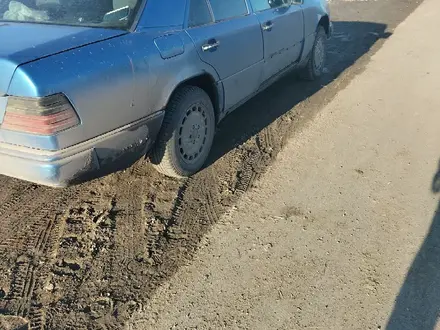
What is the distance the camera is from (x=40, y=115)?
273cm

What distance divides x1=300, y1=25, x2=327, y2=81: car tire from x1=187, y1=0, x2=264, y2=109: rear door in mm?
1748

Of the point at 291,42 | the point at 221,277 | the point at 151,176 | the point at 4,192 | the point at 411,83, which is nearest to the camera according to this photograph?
the point at 221,277

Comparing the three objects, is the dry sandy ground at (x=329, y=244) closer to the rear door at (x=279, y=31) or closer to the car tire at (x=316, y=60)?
the rear door at (x=279, y=31)

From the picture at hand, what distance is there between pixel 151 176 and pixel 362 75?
3870 mm

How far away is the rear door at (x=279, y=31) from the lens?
15.6 ft

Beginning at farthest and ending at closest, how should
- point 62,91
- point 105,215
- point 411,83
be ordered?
point 411,83 → point 105,215 → point 62,91

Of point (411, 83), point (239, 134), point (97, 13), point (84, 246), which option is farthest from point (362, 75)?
point (84, 246)

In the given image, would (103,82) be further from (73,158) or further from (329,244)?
(329,244)

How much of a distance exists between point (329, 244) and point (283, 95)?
3.06 metres

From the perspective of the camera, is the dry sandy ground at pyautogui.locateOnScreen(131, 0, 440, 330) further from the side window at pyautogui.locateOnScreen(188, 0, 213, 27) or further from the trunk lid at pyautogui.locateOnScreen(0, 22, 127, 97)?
the trunk lid at pyautogui.locateOnScreen(0, 22, 127, 97)

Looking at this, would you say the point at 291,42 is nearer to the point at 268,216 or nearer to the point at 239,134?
the point at 239,134

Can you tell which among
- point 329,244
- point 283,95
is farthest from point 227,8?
point 329,244

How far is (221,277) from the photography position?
3.01 metres

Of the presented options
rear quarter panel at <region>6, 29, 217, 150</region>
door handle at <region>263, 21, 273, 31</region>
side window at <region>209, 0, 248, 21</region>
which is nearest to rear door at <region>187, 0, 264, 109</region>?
side window at <region>209, 0, 248, 21</region>
